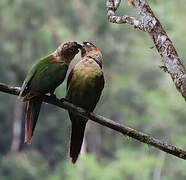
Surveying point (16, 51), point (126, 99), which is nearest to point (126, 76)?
point (126, 99)

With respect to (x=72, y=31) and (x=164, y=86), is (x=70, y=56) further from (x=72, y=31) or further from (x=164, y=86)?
(x=164, y=86)

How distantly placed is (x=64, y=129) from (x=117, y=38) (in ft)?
15.3

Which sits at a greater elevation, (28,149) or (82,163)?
(82,163)

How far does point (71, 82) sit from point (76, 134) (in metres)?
0.34

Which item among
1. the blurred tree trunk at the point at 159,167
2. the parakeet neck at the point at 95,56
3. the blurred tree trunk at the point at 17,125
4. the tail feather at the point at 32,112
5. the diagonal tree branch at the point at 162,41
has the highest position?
the diagonal tree branch at the point at 162,41

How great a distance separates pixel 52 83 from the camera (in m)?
2.96

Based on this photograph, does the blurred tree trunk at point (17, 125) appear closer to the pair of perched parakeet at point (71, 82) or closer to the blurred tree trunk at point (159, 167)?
the blurred tree trunk at point (159, 167)

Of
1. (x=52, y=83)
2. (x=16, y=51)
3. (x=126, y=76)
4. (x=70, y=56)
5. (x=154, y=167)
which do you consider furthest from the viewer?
(x=126, y=76)

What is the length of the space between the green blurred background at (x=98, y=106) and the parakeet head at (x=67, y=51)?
14.8 m

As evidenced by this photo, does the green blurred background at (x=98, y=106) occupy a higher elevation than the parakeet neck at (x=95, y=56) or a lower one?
lower

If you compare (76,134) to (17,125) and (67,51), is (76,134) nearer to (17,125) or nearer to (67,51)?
(67,51)

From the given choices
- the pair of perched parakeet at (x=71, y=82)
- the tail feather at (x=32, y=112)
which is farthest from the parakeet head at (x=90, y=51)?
the tail feather at (x=32, y=112)

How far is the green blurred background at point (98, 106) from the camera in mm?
18766

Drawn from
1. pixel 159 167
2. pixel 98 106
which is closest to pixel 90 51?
pixel 159 167
